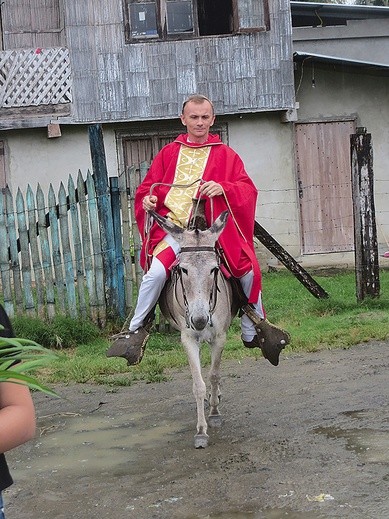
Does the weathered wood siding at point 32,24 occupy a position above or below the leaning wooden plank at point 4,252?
above

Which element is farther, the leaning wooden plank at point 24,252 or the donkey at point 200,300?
the leaning wooden plank at point 24,252

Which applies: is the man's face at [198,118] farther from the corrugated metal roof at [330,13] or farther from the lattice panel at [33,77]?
the corrugated metal roof at [330,13]

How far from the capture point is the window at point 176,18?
17.5 meters

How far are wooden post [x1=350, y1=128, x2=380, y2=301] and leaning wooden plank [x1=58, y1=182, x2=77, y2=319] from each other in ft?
11.0

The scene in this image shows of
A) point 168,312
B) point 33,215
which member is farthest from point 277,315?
point 168,312

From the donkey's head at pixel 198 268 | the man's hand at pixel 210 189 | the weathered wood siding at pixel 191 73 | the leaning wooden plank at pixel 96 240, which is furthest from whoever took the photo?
the weathered wood siding at pixel 191 73

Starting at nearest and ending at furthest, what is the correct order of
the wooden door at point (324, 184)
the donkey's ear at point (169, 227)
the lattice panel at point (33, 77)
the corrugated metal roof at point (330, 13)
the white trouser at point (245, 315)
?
1. the donkey's ear at point (169, 227)
2. the white trouser at point (245, 315)
3. the lattice panel at point (33, 77)
4. the wooden door at point (324, 184)
5. the corrugated metal roof at point (330, 13)

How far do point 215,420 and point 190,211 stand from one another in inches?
60.8

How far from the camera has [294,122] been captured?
18.0 m

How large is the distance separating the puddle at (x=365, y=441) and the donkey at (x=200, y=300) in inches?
33.0

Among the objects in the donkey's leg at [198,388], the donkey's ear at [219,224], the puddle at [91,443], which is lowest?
the puddle at [91,443]

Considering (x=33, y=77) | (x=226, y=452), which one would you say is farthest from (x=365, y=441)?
(x=33, y=77)

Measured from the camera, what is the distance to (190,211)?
7270mm

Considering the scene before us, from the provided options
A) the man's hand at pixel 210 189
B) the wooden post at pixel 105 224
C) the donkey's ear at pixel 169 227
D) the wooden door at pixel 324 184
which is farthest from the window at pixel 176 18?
the donkey's ear at pixel 169 227
